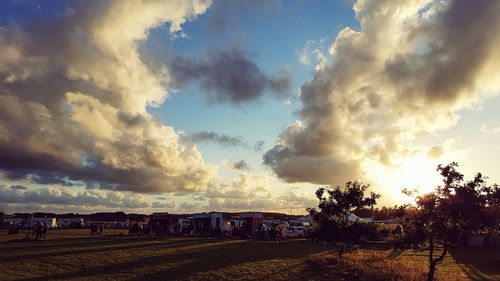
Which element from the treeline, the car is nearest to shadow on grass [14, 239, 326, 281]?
the treeline

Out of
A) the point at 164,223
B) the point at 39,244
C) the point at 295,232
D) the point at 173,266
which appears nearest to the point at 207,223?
the point at 164,223

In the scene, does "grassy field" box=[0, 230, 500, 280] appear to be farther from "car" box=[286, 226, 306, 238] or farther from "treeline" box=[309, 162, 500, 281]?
"car" box=[286, 226, 306, 238]

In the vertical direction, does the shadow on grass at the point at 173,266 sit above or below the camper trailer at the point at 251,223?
below

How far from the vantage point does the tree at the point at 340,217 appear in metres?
30.1

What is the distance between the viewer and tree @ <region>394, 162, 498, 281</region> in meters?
20.0

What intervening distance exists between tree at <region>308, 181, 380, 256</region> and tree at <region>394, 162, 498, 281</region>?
8.54m

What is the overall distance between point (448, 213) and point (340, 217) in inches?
497

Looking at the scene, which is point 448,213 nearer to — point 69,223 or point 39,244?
point 39,244

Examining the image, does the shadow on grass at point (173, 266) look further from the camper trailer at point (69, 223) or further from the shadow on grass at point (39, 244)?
the camper trailer at point (69, 223)

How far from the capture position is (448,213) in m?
20.2

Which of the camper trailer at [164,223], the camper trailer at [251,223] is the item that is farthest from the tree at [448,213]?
the camper trailer at [164,223]

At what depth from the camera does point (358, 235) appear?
30.1 metres

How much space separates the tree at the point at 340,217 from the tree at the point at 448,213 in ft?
28.0

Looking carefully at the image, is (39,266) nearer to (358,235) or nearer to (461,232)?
(358,235)
